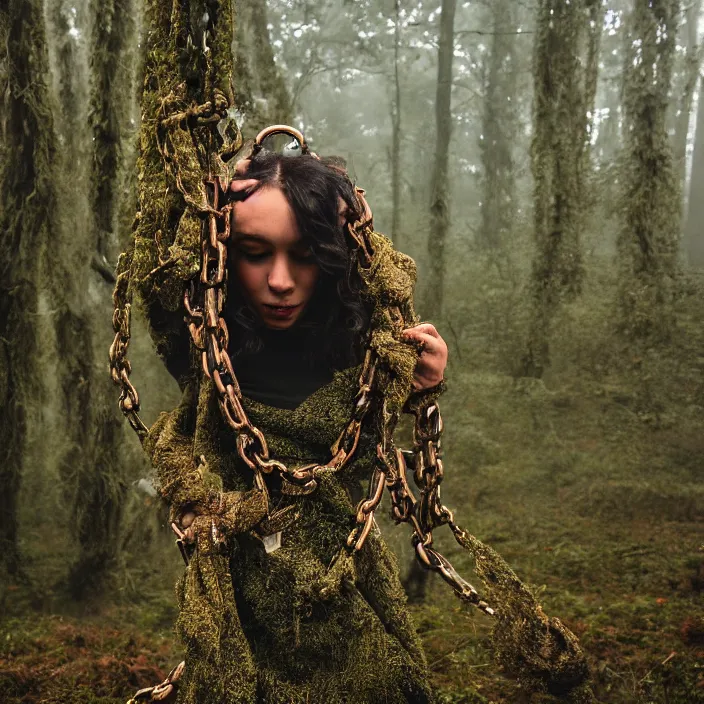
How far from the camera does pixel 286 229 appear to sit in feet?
5.20

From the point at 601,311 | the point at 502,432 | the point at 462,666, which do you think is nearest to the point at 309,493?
the point at 462,666

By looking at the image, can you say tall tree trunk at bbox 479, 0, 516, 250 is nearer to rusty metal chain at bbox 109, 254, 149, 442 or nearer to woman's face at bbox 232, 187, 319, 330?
woman's face at bbox 232, 187, 319, 330

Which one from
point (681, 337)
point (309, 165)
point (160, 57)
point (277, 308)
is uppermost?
point (160, 57)

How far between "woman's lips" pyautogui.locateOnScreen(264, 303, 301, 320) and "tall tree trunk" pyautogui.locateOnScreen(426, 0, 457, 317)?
5.02 meters

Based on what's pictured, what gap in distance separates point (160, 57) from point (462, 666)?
296 cm

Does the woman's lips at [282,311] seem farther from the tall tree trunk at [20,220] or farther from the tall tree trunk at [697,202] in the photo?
the tall tree trunk at [697,202]

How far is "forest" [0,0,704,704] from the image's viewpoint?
3363 millimetres

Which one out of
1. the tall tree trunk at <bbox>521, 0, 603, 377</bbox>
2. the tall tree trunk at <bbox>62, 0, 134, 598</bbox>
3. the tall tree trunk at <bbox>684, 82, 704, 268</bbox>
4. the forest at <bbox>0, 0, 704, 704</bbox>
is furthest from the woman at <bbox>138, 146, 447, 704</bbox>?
the tall tree trunk at <bbox>684, 82, 704, 268</bbox>

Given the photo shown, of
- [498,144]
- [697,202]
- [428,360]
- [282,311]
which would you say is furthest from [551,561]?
[697,202]

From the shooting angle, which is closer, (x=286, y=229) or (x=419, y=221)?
(x=286, y=229)

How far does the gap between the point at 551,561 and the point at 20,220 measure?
4213 millimetres

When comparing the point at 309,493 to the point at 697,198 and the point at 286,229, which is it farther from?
the point at 697,198

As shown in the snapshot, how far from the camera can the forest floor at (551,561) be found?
10.8ft

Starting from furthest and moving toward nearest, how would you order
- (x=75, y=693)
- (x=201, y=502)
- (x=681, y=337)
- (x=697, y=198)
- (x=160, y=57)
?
Answer: (x=697, y=198), (x=681, y=337), (x=75, y=693), (x=160, y=57), (x=201, y=502)
